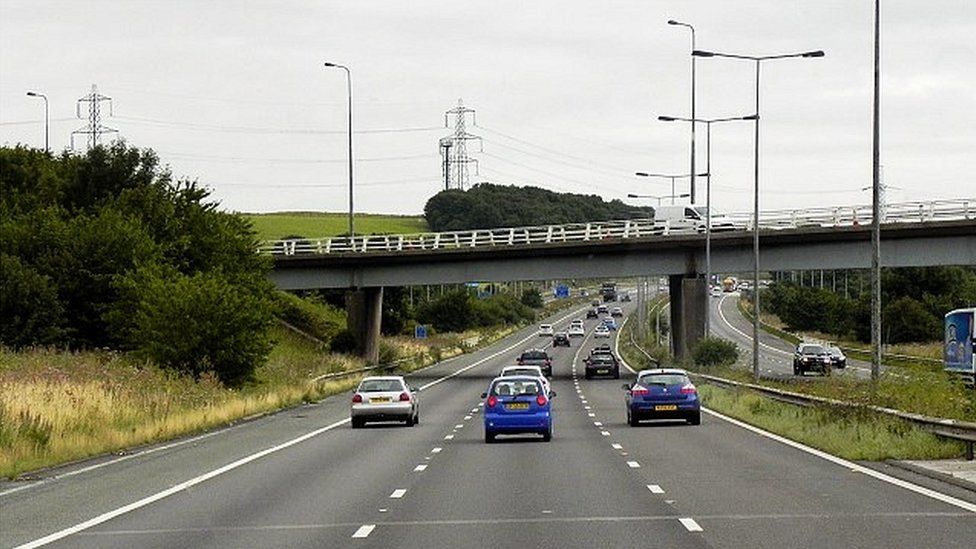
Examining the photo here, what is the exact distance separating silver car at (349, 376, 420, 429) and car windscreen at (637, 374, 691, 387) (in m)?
6.62

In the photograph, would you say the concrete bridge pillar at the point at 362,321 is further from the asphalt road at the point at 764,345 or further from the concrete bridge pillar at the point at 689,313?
the asphalt road at the point at 764,345

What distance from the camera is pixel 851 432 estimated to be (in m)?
31.9

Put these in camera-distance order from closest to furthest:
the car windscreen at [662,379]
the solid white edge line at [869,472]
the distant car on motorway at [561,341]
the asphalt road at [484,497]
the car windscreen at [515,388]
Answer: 1. the asphalt road at [484,497]
2. the solid white edge line at [869,472]
3. the car windscreen at [515,388]
4. the car windscreen at [662,379]
5. the distant car on motorway at [561,341]

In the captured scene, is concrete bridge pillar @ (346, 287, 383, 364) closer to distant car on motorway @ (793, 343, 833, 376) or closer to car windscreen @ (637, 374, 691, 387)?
distant car on motorway @ (793, 343, 833, 376)

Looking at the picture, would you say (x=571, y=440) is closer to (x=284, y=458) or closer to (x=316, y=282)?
(x=284, y=458)

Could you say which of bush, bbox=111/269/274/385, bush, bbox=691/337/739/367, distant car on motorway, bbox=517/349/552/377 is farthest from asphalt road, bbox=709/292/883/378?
bush, bbox=111/269/274/385

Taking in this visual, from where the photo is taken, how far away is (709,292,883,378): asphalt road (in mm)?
84050

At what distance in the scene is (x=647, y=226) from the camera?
83375mm

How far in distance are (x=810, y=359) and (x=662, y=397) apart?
39.4 m

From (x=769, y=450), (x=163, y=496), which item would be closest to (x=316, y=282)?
(x=769, y=450)

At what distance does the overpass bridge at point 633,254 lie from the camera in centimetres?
7138

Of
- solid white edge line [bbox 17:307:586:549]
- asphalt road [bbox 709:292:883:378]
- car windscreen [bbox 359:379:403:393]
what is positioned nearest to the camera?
solid white edge line [bbox 17:307:586:549]

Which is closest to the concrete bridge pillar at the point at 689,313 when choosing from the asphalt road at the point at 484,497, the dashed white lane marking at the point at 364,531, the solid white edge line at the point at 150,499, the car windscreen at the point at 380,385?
the car windscreen at the point at 380,385

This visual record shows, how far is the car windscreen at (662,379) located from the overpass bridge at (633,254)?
31.1 meters
